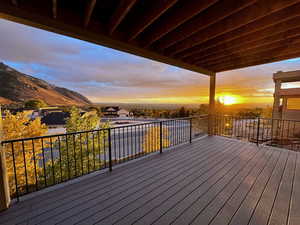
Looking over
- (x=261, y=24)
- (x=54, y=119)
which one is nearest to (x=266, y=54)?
(x=261, y=24)

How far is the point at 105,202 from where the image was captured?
163cm

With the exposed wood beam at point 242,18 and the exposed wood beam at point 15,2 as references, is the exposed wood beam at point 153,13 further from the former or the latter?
the exposed wood beam at point 15,2

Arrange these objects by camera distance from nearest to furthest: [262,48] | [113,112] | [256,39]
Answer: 1. [256,39]
2. [262,48]
3. [113,112]

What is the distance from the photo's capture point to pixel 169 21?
5.90ft

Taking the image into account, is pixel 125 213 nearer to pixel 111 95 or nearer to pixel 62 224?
pixel 62 224

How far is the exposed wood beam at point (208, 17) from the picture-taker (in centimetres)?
150

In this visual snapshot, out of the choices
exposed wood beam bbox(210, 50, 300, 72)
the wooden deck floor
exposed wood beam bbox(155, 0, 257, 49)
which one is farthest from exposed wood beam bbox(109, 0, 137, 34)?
exposed wood beam bbox(210, 50, 300, 72)

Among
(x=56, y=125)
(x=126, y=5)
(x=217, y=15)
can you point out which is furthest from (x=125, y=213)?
(x=56, y=125)

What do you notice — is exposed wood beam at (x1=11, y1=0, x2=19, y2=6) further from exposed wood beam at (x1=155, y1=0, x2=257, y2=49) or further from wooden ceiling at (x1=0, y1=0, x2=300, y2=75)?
exposed wood beam at (x1=155, y1=0, x2=257, y2=49)

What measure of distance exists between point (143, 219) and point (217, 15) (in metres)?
2.61

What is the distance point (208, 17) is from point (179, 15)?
41 centimetres

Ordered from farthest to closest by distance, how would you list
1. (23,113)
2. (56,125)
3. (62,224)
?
(56,125) → (23,113) → (62,224)

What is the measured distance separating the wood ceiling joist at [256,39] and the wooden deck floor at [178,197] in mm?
2408

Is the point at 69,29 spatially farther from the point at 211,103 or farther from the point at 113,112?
→ the point at 113,112
